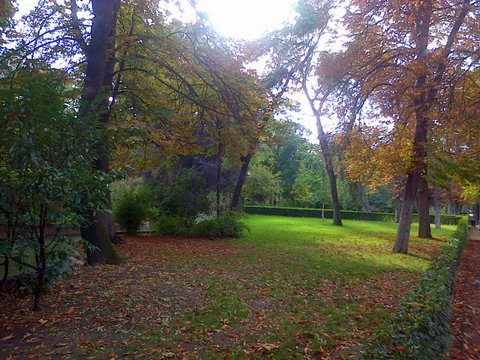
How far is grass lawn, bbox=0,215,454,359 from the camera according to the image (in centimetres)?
415

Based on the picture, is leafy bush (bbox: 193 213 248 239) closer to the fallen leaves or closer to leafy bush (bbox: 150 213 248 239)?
leafy bush (bbox: 150 213 248 239)

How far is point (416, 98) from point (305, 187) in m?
38.7

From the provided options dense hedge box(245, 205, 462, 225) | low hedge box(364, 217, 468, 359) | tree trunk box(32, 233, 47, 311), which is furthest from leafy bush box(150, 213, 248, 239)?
dense hedge box(245, 205, 462, 225)

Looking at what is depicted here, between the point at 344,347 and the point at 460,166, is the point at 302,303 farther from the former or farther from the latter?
the point at 460,166

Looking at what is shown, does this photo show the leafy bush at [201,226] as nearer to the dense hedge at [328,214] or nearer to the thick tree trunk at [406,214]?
the thick tree trunk at [406,214]

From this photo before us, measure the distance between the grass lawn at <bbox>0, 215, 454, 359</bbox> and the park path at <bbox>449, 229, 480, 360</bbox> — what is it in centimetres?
95

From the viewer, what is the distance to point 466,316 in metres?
6.67

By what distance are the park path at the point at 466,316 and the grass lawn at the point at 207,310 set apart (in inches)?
37.3

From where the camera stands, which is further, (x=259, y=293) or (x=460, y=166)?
(x=460, y=166)

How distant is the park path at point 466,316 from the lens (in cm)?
499

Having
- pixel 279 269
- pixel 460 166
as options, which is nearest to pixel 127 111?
pixel 279 269

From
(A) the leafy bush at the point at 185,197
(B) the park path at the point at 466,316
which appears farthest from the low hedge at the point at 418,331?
(A) the leafy bush at the point at 185,197

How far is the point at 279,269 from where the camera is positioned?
30.5ft

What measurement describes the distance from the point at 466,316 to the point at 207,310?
4.65 meters
